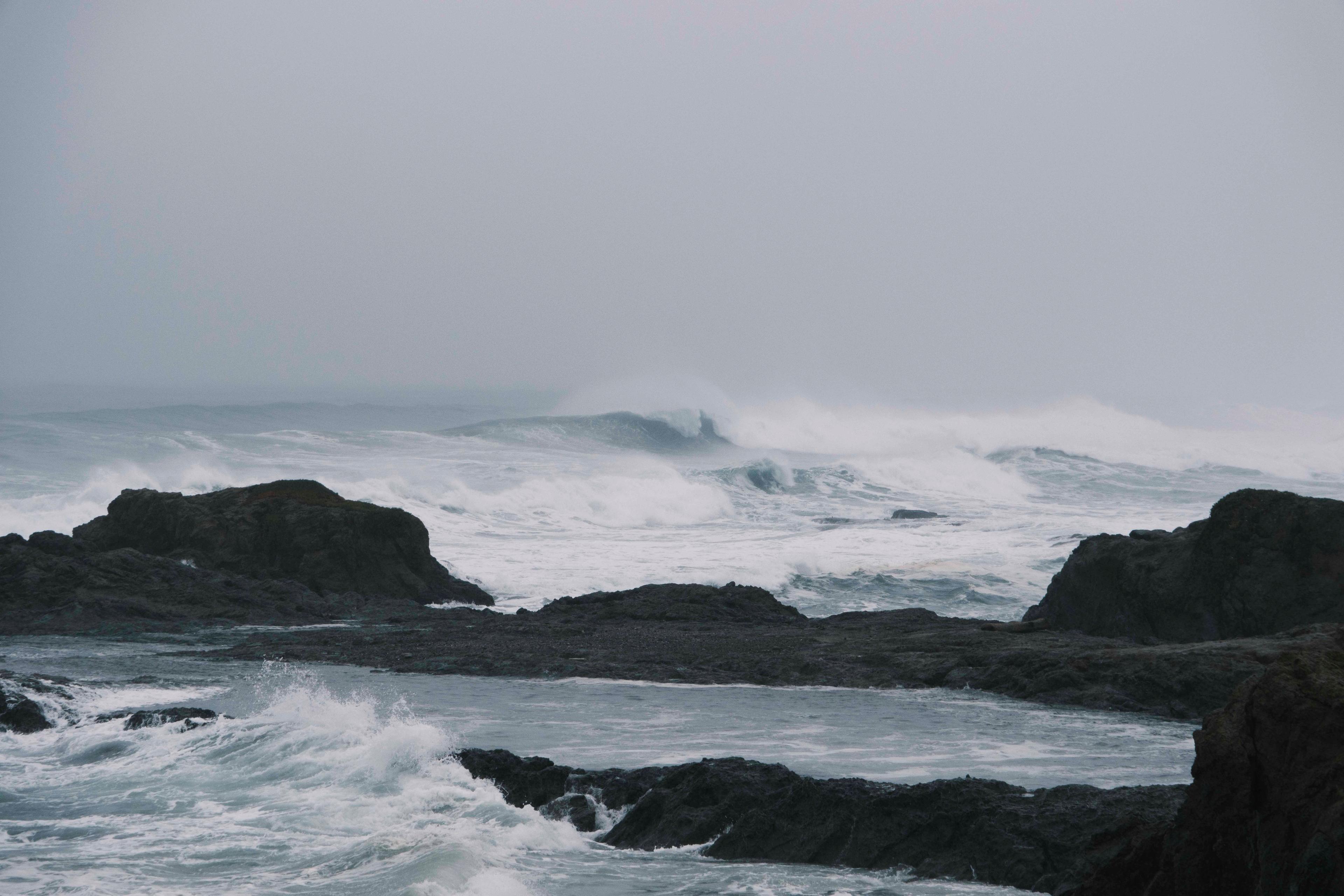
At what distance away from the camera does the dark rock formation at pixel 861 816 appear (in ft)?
18.4

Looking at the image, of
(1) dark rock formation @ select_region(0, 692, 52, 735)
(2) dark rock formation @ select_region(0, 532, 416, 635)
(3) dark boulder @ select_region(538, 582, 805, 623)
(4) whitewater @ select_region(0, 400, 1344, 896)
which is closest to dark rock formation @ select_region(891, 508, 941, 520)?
(4) whitewater @ select_region(0, 400, 1344, 896)

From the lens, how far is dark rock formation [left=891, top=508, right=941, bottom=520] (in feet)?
101

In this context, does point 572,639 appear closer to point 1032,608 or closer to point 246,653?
point 246,653

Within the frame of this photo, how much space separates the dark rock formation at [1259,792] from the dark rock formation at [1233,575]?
28.3 ft

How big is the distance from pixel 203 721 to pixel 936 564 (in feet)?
53.9

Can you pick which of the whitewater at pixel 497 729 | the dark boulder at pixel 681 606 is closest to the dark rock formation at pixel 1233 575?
the whitewater at pixel 497 729

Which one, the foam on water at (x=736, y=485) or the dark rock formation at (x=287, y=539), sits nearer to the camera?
the dark rock formation at (x=287, y=539)

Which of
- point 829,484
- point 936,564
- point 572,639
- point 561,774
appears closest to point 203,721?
point 561,774

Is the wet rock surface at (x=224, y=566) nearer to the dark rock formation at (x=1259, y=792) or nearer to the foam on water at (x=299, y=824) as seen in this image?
the foam on water at (x=299, y=824)

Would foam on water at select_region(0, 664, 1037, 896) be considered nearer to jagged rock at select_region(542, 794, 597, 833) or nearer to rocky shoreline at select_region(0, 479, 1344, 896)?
jagged rock at select_region(542, 794, 597, 833)

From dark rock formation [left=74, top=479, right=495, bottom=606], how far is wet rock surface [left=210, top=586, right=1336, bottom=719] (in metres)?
2.31


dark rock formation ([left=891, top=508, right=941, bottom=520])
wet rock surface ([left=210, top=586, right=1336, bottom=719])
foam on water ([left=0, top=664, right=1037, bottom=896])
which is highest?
dark rock formation ([left=891, top=508, right=941, bottom=520])

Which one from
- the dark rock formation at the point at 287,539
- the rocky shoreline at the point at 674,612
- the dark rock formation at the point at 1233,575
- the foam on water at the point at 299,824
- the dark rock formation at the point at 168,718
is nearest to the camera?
the foam on water at the point at 299,824

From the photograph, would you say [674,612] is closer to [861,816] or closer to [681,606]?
[681,606]
